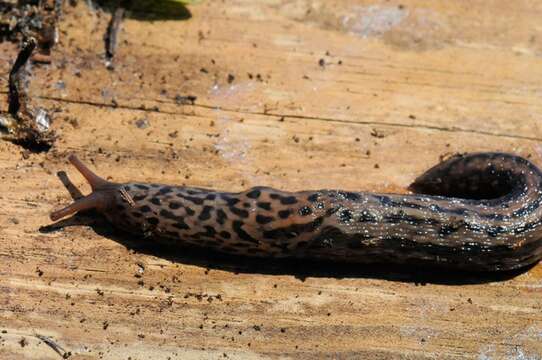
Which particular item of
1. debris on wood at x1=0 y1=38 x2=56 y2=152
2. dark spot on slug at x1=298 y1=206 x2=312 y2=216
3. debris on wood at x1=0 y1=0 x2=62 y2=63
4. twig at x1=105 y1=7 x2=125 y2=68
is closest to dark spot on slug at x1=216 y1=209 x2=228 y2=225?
dark spot on slug at x1=298 y1=206 x2=312 y2=216

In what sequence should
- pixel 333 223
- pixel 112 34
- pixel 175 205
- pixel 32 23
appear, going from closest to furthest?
pixel 333 223 → pixel 175 205 → pixel 32 23 → pixel 112 34

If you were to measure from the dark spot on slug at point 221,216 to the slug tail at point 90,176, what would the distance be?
0.82 meters

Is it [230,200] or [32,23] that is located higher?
[32,23]

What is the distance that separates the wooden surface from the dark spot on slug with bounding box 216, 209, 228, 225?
0.33 metres

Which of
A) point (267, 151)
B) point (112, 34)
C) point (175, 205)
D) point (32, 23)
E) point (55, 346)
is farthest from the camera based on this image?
point (112, 34)

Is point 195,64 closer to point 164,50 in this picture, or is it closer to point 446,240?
point 164,50

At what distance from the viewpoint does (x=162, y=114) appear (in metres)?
6.54

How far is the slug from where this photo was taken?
5703mm

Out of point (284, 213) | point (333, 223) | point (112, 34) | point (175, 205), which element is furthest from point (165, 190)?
point (112, 34)

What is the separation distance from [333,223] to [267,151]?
1058mm

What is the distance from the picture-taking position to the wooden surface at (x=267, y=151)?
217 inches

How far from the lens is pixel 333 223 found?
5691 millimetres

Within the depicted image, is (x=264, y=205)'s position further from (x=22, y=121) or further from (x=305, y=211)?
(x=22, y=121)

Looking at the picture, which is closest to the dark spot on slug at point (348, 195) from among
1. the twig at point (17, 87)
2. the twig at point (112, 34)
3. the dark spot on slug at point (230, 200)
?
the dark spot on slug at point (230, 200)
